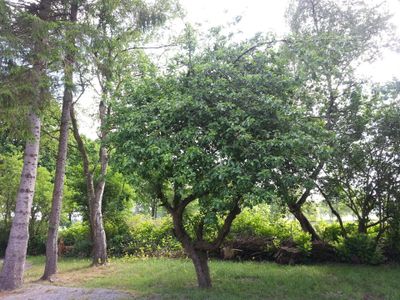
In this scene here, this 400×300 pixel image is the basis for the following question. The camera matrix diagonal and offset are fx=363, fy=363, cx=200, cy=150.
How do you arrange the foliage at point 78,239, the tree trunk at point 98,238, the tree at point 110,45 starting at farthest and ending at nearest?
the foliage at point 78,239 < the tree trunk at point 98,238 < the tree at point 110,45

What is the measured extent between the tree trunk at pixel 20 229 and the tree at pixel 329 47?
5.67 m

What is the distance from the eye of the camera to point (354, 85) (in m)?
9.38

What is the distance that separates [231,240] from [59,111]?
22.0ft

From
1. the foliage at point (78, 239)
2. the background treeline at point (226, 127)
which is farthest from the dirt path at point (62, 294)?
the foliage at point (78, 239)

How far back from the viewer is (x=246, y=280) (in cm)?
781

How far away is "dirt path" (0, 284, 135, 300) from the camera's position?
6789 millimetres

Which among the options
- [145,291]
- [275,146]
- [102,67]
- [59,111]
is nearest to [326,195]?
[275,146]

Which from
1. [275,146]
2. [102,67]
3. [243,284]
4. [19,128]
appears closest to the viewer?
[275,146]

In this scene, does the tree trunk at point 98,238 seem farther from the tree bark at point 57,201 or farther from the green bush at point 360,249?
the green bush at point 360,249

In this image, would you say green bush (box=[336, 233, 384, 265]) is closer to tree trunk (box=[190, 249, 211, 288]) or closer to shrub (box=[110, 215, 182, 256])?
tree trunk (box=[190, 249, 211, 288])

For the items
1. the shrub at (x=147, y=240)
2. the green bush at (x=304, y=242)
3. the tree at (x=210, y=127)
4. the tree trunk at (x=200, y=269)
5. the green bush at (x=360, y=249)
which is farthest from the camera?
the shrub at (x=147, y=240)

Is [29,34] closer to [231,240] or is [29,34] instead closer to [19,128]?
[19,128]

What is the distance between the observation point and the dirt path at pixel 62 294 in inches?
267

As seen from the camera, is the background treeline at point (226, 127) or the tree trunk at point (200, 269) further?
the tree trunk at point (200, 269)
